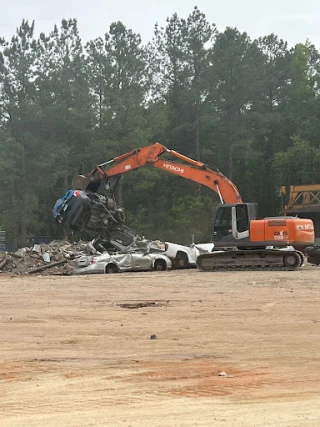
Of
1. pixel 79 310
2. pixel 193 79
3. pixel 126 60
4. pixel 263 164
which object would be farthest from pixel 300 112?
pixel 79 310

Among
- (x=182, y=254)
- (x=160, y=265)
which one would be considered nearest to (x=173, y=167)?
(x=182, y=254)

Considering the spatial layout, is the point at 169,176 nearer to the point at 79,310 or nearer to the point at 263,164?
the point at 263,164

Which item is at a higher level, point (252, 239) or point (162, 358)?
point (252, 239)

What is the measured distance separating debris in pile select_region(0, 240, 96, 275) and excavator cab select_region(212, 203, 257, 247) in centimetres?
624

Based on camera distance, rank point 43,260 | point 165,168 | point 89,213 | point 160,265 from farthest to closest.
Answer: point 165,168
point 43,260
point 89,213
point 160,265

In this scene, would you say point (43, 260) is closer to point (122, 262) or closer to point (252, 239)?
point (122, 262)

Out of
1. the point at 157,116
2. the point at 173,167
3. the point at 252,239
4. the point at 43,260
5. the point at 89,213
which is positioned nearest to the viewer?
the point at 252,239

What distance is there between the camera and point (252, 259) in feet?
84.3

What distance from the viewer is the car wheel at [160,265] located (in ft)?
95.2

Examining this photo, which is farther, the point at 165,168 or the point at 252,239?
the point at 165,168

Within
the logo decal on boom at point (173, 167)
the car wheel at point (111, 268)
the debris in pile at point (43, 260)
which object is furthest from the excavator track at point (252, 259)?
the debris in pile at point (43, 260)

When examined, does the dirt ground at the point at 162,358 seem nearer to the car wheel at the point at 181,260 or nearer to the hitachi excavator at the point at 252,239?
the hitachi excavator at the point at 252,239

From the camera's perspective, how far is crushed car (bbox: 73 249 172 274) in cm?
2825

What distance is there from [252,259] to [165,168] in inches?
275
